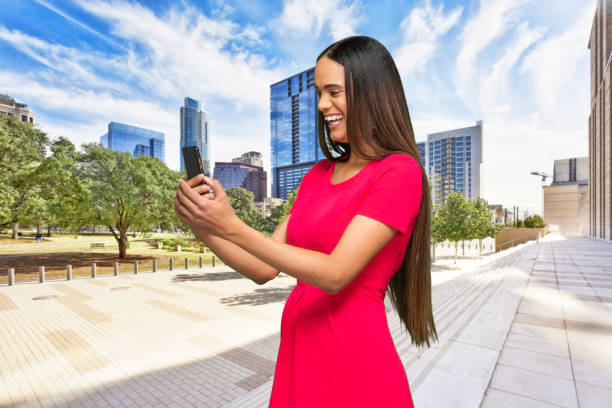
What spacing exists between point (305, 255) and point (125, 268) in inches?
872

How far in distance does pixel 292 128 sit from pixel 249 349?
9377 centimetres

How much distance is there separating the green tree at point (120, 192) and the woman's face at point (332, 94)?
23114 millimetres

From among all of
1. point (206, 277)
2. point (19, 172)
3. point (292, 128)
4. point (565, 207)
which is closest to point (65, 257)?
point (19, 172)

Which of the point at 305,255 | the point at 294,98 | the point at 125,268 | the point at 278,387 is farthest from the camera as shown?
the point at 294,98

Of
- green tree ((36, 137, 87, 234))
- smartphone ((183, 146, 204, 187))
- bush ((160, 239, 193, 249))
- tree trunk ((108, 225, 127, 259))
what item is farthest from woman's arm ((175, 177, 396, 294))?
bush ((160, 239, 193, 249))

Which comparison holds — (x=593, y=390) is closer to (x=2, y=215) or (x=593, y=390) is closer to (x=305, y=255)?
(x=305, y=255)

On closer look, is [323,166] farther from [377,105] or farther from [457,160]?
[457,160]

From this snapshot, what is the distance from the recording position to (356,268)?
87cm

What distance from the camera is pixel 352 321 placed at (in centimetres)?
105

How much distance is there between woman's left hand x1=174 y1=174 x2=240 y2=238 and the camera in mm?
789

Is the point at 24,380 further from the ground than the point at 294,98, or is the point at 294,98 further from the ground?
the point at 294,98

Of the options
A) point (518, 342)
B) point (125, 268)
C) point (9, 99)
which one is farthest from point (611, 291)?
point (9, 99)

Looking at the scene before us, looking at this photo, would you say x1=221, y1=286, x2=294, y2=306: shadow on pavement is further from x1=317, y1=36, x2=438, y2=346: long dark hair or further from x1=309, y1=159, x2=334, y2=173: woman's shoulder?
x1=317, y1=36, x2=438, y2=346: long dark hair

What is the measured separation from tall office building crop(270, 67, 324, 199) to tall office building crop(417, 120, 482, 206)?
48709 mm
